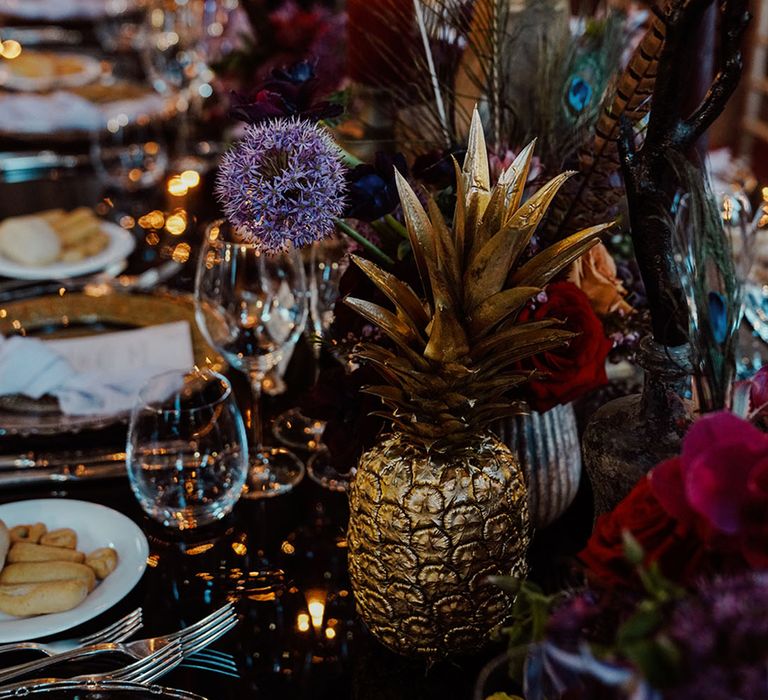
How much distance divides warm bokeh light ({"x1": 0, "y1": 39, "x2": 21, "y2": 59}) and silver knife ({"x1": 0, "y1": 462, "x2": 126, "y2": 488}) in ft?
6.29

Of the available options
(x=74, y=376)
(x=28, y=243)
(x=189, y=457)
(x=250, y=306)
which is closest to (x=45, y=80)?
(x=28, y=243)

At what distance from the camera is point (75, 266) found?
4.55 ft

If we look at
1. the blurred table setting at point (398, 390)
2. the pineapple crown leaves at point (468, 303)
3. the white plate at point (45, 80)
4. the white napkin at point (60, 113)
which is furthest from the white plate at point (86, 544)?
the white plate at point (45, 80)

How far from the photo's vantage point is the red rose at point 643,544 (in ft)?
1.54

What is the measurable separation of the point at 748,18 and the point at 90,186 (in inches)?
54.0

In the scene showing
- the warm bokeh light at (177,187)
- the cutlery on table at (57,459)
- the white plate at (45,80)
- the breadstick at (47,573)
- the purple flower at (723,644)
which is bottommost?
the breadstick at (47,573)

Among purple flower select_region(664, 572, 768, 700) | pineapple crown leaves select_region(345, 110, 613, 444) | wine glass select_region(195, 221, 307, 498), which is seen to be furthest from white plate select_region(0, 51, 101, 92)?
purple flower select_region(664, 572, 768, 700)

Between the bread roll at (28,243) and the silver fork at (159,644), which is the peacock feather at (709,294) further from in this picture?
the bread roll at (28,243)

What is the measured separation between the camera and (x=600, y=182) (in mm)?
777

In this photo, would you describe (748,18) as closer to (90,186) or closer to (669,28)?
(669,28)

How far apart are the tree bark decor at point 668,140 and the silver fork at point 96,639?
1.40 ft

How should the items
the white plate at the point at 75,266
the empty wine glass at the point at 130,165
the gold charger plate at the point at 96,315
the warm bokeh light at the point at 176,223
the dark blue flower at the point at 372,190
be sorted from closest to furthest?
1. the dark blue flower at the point at 372,190
2. the gold charger plate at the point at 96,315
3. the white plate at the point at 75,266
4. the warm bokeh light at the point at 176,223
5. the empty wine glass at the point at 130,165

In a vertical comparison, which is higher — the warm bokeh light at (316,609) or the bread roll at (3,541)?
the bread roll at (3,541)

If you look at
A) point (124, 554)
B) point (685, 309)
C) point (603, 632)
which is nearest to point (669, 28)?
point (685, 309)
